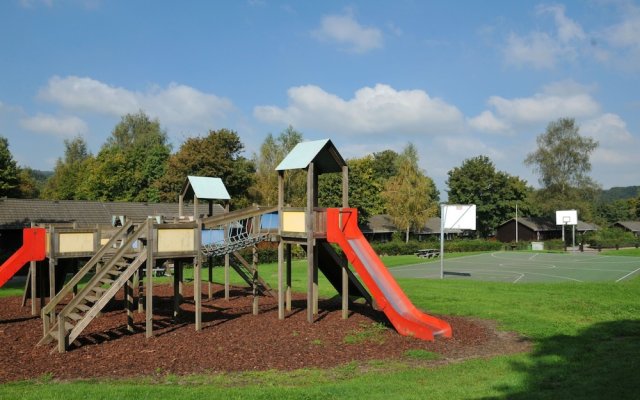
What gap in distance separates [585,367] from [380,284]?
6.16 metres

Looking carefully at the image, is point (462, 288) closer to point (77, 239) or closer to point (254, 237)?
point (254, 237)

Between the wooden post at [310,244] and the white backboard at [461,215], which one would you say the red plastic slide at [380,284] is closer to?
the wooden post at [310,244]

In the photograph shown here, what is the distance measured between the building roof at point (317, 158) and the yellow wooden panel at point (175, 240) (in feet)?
12.1

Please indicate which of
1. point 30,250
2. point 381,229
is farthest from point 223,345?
point 381,229

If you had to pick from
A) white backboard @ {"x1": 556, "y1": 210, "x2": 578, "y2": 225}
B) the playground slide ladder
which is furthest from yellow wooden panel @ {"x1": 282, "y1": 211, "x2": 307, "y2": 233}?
white backboard @ {"x1": 556, "y1": 210, "x2": 578, "y2": 225}

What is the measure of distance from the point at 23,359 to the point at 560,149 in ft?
242

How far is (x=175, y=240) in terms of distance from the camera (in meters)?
15.6

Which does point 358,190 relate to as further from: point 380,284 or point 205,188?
point 380,284

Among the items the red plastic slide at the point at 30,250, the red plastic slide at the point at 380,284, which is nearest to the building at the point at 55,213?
the red plastic slide at the point at 30,250

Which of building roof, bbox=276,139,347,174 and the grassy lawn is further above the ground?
building roof, bbox=276,139,347,174

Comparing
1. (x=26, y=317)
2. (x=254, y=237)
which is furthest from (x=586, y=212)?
(x=26, y=317)

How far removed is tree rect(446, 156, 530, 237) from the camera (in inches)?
3342

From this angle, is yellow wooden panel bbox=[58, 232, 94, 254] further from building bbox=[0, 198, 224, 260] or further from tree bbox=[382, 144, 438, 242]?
tree bbox=[382, 144, 438, 242]

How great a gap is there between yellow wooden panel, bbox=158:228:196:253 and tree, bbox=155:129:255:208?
38.7 metres
